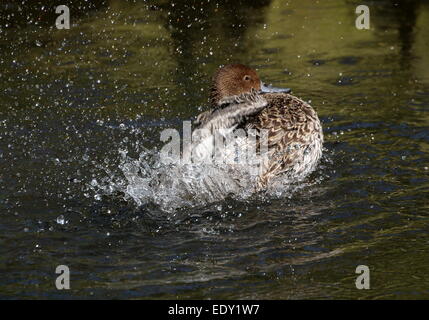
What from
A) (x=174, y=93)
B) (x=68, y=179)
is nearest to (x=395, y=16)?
(x=174, y=93)

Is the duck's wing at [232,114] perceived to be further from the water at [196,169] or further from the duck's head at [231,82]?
the duck's head at [231,82]

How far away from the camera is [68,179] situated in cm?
553

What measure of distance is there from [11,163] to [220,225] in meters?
1.82

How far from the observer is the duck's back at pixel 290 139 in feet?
17.8

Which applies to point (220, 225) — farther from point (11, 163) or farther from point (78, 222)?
point (11, 163)

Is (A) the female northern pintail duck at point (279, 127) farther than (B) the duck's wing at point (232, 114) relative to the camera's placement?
Yes

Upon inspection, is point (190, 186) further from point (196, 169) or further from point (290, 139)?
point (290, 139)

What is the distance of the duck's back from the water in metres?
0.12

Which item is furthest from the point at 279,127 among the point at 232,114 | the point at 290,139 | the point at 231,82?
the point at 232,114

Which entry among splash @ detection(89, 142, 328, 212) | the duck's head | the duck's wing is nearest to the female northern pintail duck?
the duck's head

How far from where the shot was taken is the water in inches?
167

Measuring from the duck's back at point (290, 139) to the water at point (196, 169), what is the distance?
12 centimetres

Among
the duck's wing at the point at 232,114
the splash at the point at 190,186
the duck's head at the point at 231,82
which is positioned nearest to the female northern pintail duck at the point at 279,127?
the duck's head at the point at 231,82

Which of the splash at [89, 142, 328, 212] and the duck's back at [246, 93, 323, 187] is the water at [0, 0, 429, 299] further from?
the duck's back at [246, 93, 323, 187]
